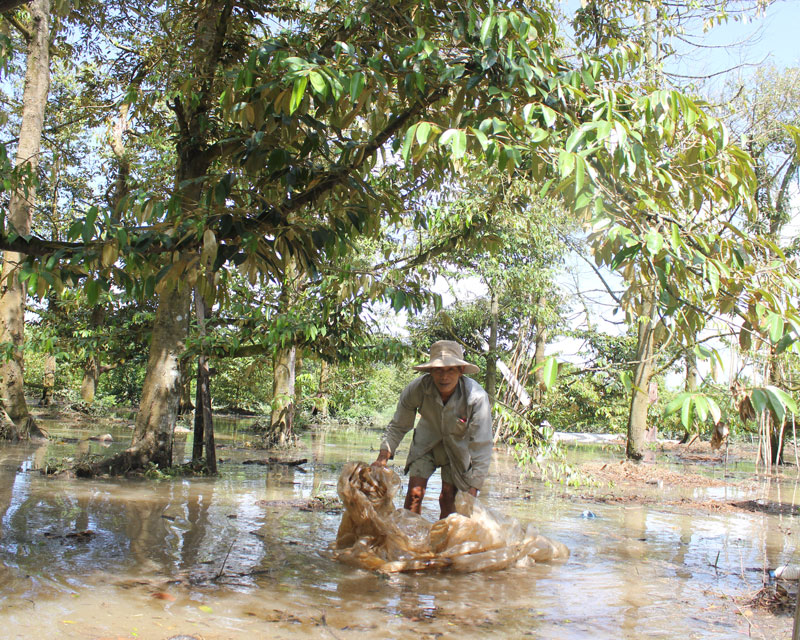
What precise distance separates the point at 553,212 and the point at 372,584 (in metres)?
11.4

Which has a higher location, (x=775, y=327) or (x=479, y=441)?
(x=775, y=327)

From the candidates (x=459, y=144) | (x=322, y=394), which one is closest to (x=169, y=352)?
(x=459, y=144)

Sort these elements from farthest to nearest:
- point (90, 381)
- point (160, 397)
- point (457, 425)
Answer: point (90, 381) → point (160, 397) → point (457, 425)

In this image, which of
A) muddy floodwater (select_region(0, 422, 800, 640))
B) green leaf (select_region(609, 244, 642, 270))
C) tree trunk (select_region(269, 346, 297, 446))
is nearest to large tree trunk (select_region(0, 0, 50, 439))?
tree trunk (select_region(269, 346, 297, 446))

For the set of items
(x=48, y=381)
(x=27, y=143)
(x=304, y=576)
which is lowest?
(x=304, y=576)

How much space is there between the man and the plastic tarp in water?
23cm

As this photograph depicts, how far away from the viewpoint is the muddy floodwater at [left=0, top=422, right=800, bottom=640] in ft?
9.34

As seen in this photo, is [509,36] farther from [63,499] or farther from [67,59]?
[67,59]

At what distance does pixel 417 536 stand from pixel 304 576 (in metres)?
0.81

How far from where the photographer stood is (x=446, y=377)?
438 centimetres

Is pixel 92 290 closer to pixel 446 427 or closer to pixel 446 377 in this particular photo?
pixel 446 377

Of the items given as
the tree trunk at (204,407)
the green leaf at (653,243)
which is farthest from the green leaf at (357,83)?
the tree trunk at (204,407)

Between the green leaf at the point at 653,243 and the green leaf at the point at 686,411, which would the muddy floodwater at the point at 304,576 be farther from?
the green leaf at the point at 653,243

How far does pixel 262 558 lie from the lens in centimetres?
394
